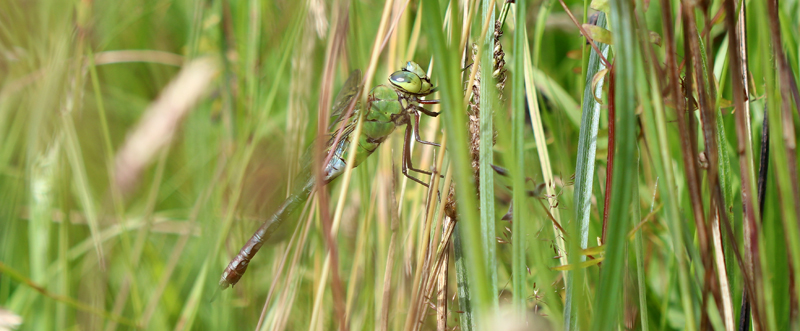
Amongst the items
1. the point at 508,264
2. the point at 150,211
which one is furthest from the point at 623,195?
the point at 150,211

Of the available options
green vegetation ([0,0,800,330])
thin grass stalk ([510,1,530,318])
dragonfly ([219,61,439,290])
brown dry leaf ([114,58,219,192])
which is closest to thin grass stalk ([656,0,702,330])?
green vegetation ([0,0,800,330])

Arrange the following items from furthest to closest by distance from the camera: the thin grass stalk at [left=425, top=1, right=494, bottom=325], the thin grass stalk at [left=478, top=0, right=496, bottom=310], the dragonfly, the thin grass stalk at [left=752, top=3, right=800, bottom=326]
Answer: the dragonfly → the thin grass stalk at [left=478, top=0, right=496, bottom=310] → the thin grass stalk at [left=752, top=3, right=800, bottom=326] → the thin grass stalk at [left=425, top=1, right=494, bottom=325]

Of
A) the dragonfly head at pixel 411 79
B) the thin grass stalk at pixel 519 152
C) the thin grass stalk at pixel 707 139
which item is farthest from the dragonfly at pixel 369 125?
the thin grass stalk at pixel 707 139

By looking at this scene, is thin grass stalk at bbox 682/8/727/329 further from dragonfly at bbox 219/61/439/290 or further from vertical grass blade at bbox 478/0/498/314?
dragonfly at bbox 219/61/439/290

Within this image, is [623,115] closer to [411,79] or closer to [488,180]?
[488,180]

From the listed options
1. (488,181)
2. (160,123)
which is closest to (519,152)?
(488,181)

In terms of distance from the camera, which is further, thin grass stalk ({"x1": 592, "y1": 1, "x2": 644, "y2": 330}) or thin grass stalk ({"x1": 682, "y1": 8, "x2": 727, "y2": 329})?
thin grass stalk ({"x1": 682, "y1": 8, "x2": 727, "y2": 329})

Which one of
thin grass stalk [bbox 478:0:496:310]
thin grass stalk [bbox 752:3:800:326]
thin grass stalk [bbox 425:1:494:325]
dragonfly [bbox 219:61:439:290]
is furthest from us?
dragonfly [bbox 219:61:439:290]
